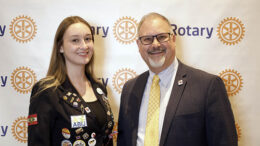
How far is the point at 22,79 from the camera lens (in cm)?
257

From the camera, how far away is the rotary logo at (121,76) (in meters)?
2.56

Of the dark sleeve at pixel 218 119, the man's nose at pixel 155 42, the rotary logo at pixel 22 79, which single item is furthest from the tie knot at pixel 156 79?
the rotary logo at pixel 22 79

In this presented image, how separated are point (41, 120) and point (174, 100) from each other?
1.07 metres

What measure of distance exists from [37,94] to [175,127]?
1.13 m

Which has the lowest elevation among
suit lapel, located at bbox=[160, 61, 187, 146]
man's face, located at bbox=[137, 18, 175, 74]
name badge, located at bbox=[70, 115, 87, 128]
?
name badge, located at bbox=[70, 115, 87, 128]

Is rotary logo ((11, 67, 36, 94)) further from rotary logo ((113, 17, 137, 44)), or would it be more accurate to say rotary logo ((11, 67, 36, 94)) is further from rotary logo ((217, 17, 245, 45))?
rotary logo ((217, 17, 245, 45))

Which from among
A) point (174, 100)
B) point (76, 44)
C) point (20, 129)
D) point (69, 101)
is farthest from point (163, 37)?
point (20, 129)

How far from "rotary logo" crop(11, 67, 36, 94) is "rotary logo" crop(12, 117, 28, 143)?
33 centimetres

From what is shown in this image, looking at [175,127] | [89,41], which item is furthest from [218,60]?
[89,41]

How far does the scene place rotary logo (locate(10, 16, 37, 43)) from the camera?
8.35 feet

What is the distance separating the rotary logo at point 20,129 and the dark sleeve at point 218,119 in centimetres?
199

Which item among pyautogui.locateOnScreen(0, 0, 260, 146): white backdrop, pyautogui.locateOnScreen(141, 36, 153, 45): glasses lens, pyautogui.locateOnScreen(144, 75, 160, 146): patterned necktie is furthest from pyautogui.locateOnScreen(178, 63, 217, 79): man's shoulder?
pyautogui.locateOnScreen(0, 0, 260, 146): white backdrop

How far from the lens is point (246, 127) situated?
2494 mm

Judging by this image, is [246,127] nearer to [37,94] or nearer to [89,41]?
[89,41]
